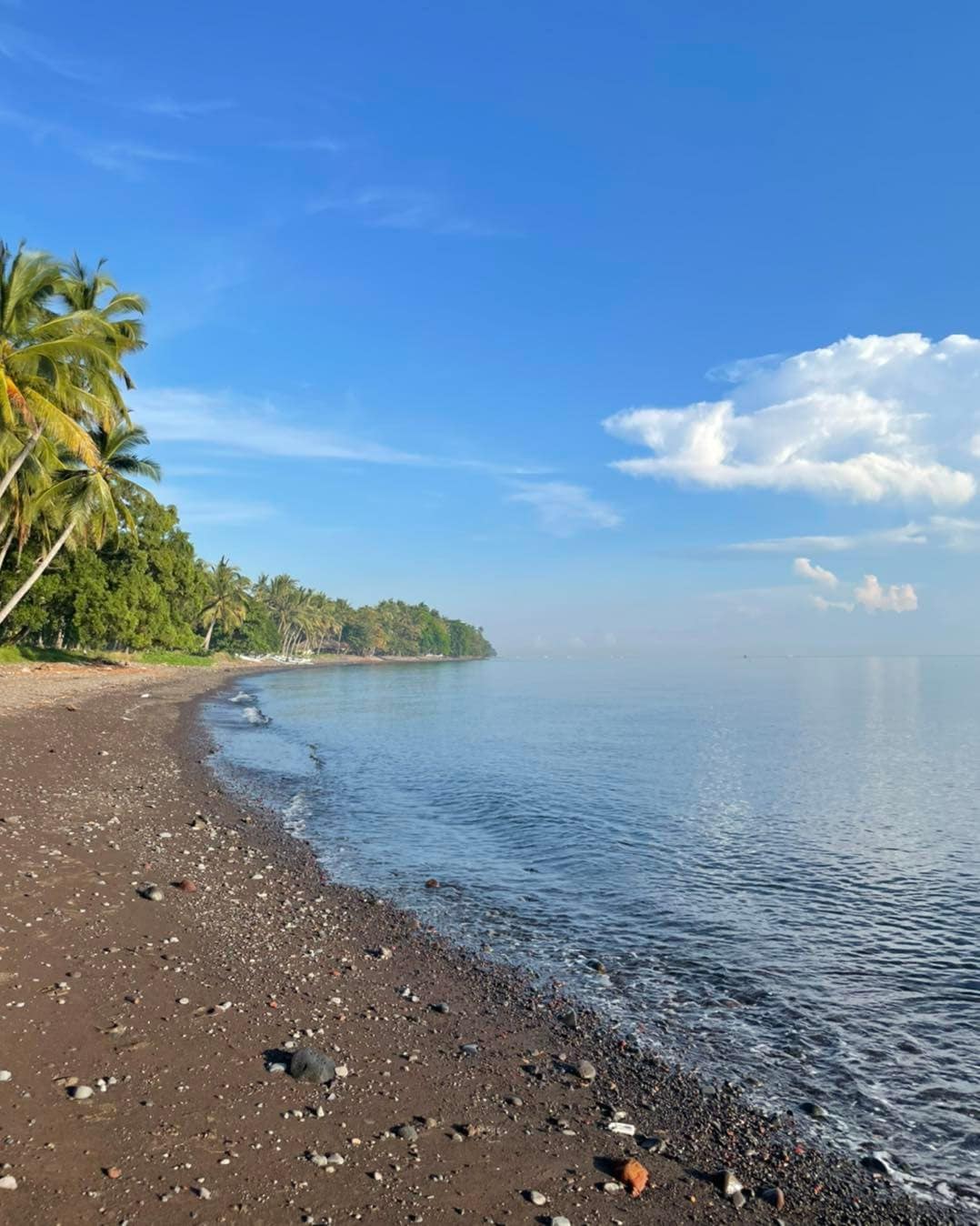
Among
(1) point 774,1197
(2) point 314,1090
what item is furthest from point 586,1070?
(2) point 314,1090

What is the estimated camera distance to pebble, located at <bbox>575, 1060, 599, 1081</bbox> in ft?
23.7

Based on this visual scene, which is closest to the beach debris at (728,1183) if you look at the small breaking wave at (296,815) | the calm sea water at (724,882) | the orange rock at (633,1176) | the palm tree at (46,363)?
the orange rock at (633,1176)

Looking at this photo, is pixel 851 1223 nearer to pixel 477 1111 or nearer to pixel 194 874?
pixel 477 1111

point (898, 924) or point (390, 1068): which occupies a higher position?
point (390, 1068)

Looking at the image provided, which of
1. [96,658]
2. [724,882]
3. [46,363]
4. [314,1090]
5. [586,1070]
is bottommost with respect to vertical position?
[724,882]

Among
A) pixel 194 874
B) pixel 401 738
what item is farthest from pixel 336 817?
pixel 401 738

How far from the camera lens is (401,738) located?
41000 millimetres

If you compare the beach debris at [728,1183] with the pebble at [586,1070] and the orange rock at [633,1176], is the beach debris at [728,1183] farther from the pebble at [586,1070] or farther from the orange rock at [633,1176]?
the pebble at [586,1070]

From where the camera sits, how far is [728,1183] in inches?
224

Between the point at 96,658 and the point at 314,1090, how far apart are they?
73.4m

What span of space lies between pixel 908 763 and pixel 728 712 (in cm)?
2933

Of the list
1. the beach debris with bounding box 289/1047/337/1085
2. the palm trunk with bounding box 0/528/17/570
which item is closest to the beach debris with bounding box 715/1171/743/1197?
the beach debris with bounding box 289/1047/337/1085

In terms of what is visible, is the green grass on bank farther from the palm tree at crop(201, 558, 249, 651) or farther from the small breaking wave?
the small breaking wave

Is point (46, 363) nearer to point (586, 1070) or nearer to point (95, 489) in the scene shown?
point (95, 489)
